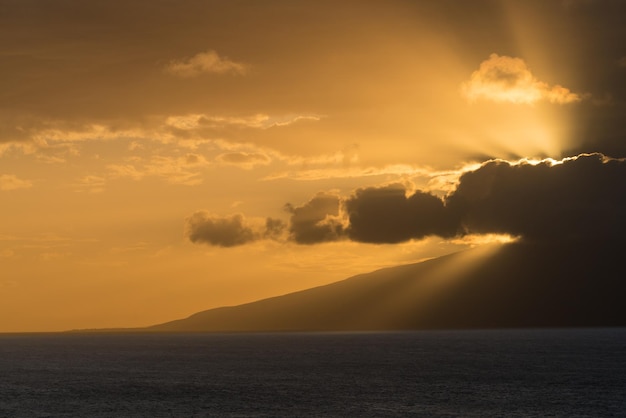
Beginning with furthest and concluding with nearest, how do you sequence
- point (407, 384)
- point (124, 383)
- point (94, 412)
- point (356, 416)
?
point (124, 383)
point (407, 384)
point (94, 412)
point (356, 416)

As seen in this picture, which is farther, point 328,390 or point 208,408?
point 328,390

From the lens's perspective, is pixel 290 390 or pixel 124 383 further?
Result: pixel 124 383

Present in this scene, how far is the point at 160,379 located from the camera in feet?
638

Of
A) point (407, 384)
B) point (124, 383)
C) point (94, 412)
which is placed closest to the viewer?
point (94, 412)

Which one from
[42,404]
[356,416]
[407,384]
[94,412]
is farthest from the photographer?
[407,384]

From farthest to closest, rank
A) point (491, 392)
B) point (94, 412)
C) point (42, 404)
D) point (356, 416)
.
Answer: point (491, 392) < point (42, 404) < point (94, 412) < point (356, 416)

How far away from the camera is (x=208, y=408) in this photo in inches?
5251

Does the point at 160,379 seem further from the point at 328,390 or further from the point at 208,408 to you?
the point at 208,408

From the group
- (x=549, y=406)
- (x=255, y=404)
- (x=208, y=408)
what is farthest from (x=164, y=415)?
(x=549, y=406)

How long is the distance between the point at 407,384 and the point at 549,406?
41.8 m

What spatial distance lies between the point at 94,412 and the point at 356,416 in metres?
39.9

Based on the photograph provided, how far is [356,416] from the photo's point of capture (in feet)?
403

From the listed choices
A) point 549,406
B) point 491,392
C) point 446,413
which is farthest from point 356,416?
point 491,392

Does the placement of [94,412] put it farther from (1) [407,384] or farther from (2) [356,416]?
(1) [407,384]
